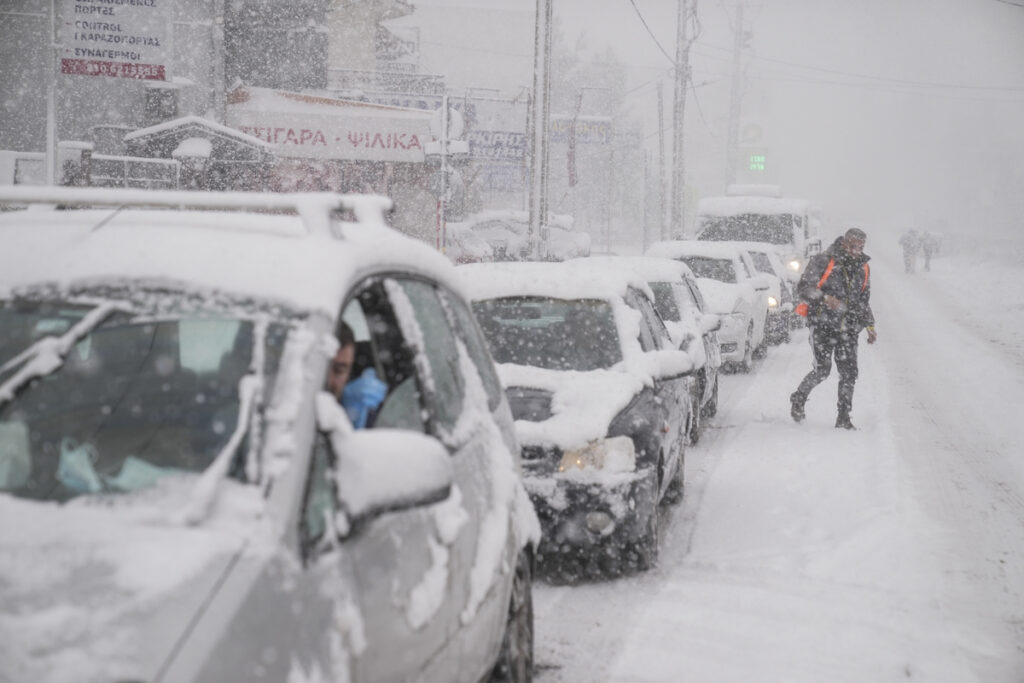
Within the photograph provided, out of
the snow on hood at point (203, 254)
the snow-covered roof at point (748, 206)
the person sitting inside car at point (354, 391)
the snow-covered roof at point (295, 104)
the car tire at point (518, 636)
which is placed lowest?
the car tire at point (518, 636)

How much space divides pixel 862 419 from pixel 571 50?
94.5m

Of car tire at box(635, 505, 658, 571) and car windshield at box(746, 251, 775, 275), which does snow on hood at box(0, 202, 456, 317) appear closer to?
car tire at box(635, 505, 658, 571)

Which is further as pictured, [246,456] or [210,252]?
[210,252]

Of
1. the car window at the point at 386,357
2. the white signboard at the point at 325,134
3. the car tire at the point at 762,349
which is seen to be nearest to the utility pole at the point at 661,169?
the white signboard at the point at 325,134

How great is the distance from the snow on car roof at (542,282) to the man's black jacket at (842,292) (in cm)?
416

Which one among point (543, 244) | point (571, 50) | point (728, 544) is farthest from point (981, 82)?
point (728, 544)

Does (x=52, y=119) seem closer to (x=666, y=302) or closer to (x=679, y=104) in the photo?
(x=666, y=302)

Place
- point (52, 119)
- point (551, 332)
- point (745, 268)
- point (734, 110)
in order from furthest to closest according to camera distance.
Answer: point (734, 110) < point (745, 268) < point (52, 119) < point (551, 332)

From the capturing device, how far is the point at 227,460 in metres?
2.47

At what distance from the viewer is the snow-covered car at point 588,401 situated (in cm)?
618

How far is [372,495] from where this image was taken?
8.02 feet

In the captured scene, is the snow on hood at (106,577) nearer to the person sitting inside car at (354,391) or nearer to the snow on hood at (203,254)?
the snow on hood at (203,254)

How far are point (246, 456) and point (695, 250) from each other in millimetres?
15222

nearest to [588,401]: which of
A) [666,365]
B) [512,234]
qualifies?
[666,365]
